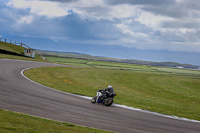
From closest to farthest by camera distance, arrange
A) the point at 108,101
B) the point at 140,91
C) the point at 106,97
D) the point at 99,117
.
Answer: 1. the point at 99,117
2. the point at 108,101
3. the point at 106,97
4. the point at 140,91

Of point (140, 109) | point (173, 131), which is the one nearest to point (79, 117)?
point (173, 131)

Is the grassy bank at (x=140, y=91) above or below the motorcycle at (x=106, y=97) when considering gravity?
below

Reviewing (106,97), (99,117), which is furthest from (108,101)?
(99,117)

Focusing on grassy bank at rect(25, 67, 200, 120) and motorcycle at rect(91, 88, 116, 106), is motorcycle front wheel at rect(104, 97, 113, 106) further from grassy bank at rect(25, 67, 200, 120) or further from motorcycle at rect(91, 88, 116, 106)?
grassy bank at rect(25, 67, 200, 120)

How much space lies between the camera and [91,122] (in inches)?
498

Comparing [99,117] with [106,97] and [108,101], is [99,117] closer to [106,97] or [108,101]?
[108,101]

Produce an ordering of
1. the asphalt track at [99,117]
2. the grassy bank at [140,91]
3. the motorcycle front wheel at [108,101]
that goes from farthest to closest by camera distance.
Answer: the grassy bank at [140,91] < the motorcycle front wheel at [108,101] < the asphalt track at [99,117]

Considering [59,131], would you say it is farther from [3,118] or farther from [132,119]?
[132,119]

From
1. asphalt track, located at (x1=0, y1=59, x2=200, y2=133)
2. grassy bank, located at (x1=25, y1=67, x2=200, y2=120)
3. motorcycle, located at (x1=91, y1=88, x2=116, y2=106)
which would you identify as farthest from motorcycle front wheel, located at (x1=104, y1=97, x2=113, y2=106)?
grassy bank, located at (x1=25, y1=67, x2=200, y2=120)

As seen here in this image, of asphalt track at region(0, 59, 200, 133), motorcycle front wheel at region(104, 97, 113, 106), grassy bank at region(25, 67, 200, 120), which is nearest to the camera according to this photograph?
asphalt track at region(0, 59, 200, 133)

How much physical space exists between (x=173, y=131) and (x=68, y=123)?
237 inches

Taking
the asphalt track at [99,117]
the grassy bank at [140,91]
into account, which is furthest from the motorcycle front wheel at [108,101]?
the grassy bank at [140,91]

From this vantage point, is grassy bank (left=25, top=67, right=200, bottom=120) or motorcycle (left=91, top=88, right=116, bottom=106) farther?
grassy bank (left=25, top=67, right=200, bottom=120)

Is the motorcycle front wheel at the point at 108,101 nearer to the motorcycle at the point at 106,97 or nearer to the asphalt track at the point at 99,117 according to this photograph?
the motorcycle at the point at 106,97
